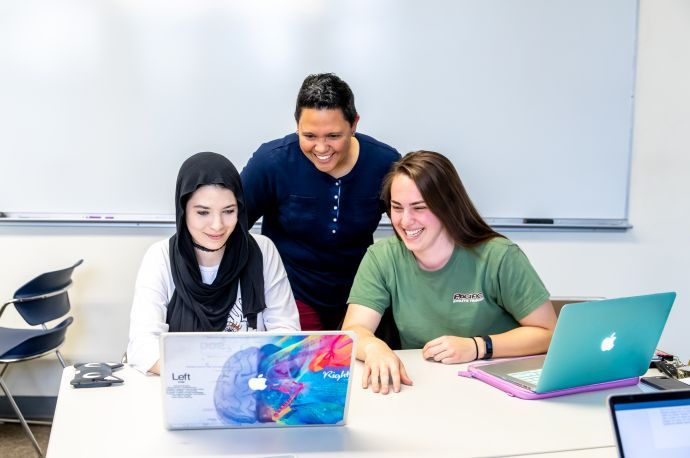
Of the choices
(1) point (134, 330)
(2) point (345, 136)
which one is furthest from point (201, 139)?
(1) point (134, 330)

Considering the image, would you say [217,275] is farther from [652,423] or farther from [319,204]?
[652,423]

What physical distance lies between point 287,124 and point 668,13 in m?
1.92

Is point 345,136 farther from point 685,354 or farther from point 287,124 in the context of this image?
point 685,354

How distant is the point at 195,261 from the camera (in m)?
1.90

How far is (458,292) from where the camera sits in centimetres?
196

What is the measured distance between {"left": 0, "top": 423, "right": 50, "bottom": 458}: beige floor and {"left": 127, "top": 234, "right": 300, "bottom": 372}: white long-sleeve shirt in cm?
146

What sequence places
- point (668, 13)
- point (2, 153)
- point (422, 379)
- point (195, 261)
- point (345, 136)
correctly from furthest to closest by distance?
point (668, 13), point (2, 153), point (345, 136), point (195, 261), point (422, 379)

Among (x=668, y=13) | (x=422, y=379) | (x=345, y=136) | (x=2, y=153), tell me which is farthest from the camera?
(x=668, y=13)

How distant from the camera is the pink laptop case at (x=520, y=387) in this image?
1.57 m

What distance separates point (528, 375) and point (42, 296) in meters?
1.94

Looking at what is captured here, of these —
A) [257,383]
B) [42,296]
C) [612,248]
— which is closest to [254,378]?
[257,383]

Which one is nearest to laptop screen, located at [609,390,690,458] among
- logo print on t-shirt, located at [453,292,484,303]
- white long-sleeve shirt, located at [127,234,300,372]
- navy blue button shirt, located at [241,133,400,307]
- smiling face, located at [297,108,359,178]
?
logo print on t-shirt, located at [453,292,484,303]

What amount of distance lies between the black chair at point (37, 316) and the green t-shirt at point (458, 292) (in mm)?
1431

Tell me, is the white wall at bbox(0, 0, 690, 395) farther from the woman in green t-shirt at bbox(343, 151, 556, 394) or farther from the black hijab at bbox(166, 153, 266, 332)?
the woman in green t-shirt at bbox(343, 151, 556, 394)
